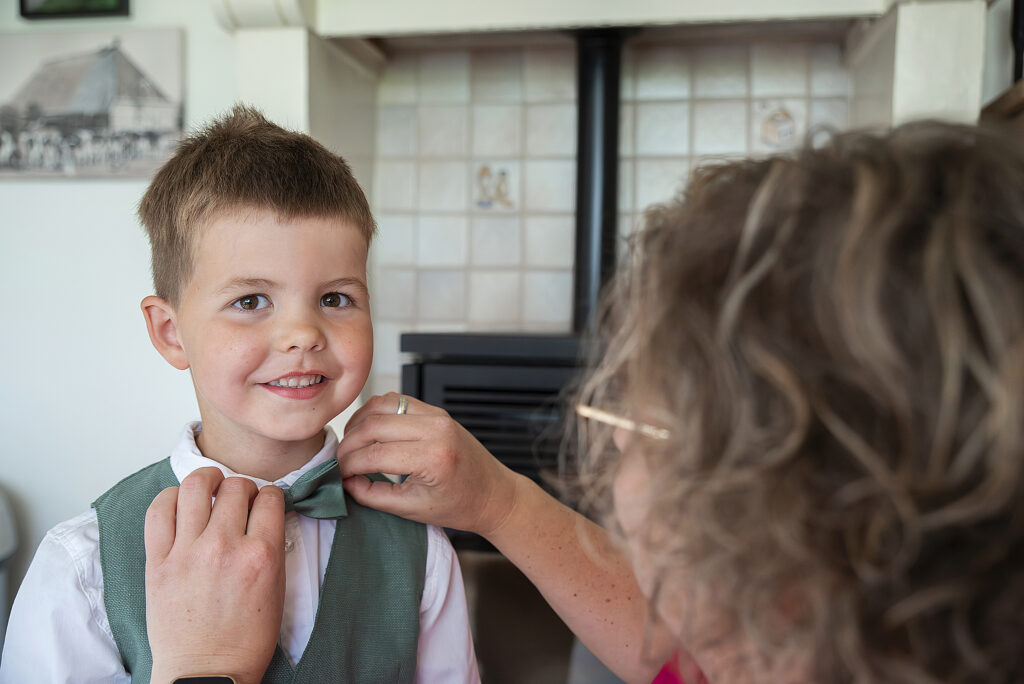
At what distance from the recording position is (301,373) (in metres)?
0.81

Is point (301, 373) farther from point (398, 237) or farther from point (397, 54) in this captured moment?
point (397, 54)

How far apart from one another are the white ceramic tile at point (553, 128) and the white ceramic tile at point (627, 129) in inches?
4.3

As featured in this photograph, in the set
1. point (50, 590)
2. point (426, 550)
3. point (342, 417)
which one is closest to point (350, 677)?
point (426, 550)

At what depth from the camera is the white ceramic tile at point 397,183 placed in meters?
1.92

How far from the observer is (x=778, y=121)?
70.6 inches

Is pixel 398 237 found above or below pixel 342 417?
above

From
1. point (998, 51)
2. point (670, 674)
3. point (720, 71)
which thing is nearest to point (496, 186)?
point (720, 71)

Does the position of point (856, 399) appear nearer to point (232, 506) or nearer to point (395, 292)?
point (232, 506)

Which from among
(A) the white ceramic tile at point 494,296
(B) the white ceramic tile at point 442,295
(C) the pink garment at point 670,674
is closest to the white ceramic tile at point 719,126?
(A) the white ceramic tile at point 494,296

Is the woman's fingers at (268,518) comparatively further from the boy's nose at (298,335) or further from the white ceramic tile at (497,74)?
the white ceramic tile at (497,74)

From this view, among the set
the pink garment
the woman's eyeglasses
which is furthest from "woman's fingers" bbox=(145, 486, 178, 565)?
the pink garment

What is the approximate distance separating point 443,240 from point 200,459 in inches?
45.0

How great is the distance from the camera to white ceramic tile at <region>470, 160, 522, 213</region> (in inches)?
74.2

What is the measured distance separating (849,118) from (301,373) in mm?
1461
